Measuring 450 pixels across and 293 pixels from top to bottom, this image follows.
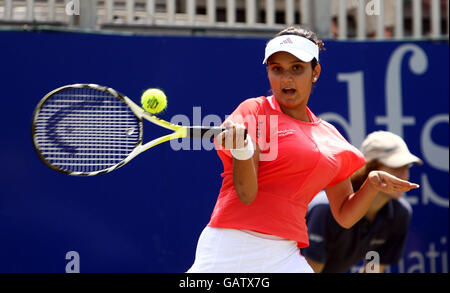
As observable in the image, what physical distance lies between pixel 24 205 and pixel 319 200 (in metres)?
1.90

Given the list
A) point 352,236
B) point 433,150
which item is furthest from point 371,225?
point 433,150

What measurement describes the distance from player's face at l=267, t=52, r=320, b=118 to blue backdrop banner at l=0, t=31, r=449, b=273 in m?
2.01

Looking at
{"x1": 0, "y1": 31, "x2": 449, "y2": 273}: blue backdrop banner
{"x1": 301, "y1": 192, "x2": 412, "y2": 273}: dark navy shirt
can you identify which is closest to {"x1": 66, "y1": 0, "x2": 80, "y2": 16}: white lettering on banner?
{"x1": 0, "y1": 31, "x2": 449, "y2": 273}: blue backdrop banner

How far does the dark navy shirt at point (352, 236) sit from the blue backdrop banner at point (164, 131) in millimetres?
840

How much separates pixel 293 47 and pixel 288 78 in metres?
0.12

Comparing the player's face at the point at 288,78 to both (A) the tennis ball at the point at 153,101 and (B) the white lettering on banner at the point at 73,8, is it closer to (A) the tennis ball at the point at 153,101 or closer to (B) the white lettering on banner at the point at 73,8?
(A) the tennis ball at the point at 153,101

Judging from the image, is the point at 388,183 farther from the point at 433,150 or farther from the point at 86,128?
the point at 433,150

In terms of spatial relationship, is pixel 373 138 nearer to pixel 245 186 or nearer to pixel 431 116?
pixel 431 116

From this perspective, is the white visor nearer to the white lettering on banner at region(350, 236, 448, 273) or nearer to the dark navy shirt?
the dark navy shirt

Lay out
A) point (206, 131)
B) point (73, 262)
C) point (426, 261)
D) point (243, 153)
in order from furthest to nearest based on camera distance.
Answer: point (426, 261) < point (73, 262) < point (206, 131) < point (243, 153)

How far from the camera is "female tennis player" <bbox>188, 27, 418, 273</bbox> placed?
2.67m

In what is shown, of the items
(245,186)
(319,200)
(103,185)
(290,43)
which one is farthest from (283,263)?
(103,185)

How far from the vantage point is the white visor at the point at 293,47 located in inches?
108

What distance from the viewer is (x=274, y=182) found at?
270cm
